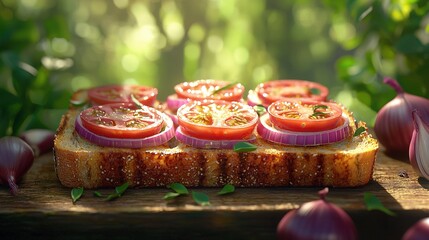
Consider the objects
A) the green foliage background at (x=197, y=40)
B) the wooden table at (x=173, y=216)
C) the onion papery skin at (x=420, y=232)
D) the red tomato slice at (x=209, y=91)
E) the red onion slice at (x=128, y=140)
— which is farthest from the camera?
the green foliage background at (x=197, y=40)

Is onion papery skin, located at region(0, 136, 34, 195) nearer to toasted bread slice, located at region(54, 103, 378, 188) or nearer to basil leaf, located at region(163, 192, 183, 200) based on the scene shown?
toasted bread slice, located at region(54, 103, 378, 188)

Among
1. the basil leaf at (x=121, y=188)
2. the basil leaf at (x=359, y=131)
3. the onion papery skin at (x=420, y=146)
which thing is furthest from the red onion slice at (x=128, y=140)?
the onion papery skin at (x=420, y=146)

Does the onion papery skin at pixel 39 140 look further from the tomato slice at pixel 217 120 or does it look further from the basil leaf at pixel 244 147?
the basil leaf at pixel 244 147

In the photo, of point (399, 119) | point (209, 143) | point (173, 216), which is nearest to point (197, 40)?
point (399, 119)

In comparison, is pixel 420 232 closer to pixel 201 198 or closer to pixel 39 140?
pixel 201 198

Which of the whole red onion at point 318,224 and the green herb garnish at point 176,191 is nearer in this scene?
the whole red onion at point 318,224

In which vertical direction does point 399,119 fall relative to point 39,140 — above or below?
above
